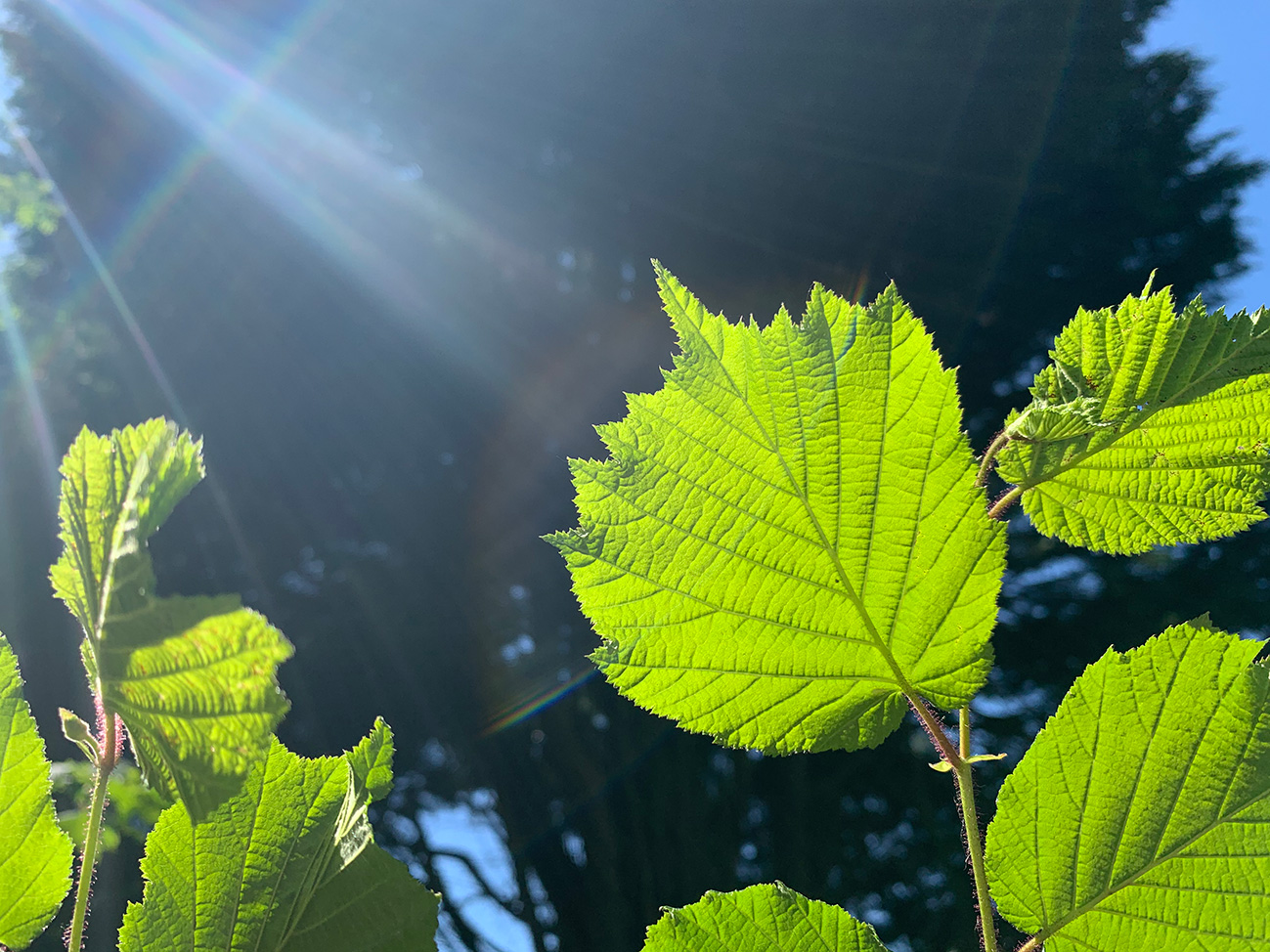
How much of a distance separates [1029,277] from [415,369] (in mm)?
5289

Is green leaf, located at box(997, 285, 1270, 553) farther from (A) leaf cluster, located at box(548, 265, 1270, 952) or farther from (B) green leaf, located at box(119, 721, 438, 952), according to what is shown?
(B) green leaf, located at box(119, 721, 438, 952)

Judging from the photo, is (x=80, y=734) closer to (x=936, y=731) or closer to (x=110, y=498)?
(x=110, y=498)

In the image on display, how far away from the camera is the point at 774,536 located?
279 mm

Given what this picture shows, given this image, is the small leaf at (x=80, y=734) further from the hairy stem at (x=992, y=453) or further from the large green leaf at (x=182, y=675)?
the hairy stem at (x=992, y=453)

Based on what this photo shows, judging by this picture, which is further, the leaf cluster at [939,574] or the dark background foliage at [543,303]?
the dark background foliage at [543,303]

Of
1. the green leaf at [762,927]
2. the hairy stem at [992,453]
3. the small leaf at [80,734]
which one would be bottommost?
the small leaf at [80,734]

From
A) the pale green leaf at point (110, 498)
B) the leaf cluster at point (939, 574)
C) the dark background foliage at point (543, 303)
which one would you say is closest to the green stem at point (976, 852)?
the leaf cluster at point (939, 574)

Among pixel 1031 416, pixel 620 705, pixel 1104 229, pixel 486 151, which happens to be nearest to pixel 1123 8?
pixel 1104 229

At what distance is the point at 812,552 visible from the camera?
277 millimetres

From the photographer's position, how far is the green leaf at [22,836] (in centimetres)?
26

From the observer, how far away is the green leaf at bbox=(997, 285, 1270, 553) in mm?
295

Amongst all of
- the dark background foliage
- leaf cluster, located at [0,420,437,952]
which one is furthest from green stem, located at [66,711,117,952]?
the dark background foliage

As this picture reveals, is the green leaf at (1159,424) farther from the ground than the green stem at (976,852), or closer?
farther from the ground

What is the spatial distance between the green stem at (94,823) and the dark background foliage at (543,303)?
Answer: 5661 millimetres
